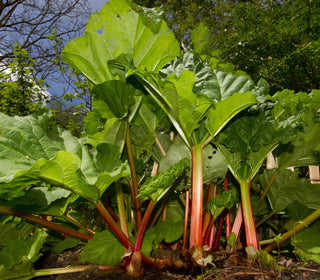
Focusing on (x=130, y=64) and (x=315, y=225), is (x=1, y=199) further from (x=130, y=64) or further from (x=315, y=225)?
(x=315, y=225)

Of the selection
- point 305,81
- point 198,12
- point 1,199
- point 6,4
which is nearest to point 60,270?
point 1,199

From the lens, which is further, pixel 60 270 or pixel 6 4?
pixel 6 4

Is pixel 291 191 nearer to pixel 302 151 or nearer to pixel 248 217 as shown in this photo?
pixel 302 151

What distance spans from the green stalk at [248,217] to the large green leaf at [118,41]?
55cm

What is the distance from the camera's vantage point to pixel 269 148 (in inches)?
38.7

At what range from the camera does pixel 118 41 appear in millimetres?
1005

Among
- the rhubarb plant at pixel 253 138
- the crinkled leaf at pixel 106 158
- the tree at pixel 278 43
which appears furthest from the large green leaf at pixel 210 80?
the tree at pixel 278 43

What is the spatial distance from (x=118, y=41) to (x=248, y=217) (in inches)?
31.0

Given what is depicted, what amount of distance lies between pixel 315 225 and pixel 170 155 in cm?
59

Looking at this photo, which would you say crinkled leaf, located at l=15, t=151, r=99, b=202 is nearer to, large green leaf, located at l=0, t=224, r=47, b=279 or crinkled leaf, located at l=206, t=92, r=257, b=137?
large green leaf, located at l=0, t=224, r=47, b=279

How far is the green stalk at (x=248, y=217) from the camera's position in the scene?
36.8 inches

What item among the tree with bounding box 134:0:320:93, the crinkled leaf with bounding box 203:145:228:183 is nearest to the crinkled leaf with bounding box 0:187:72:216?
the crinkled leaf with bounding box 203:145:228:183

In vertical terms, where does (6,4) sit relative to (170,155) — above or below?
above

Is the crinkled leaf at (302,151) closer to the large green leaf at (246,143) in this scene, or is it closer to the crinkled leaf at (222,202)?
the large green leaf at (246,143)
